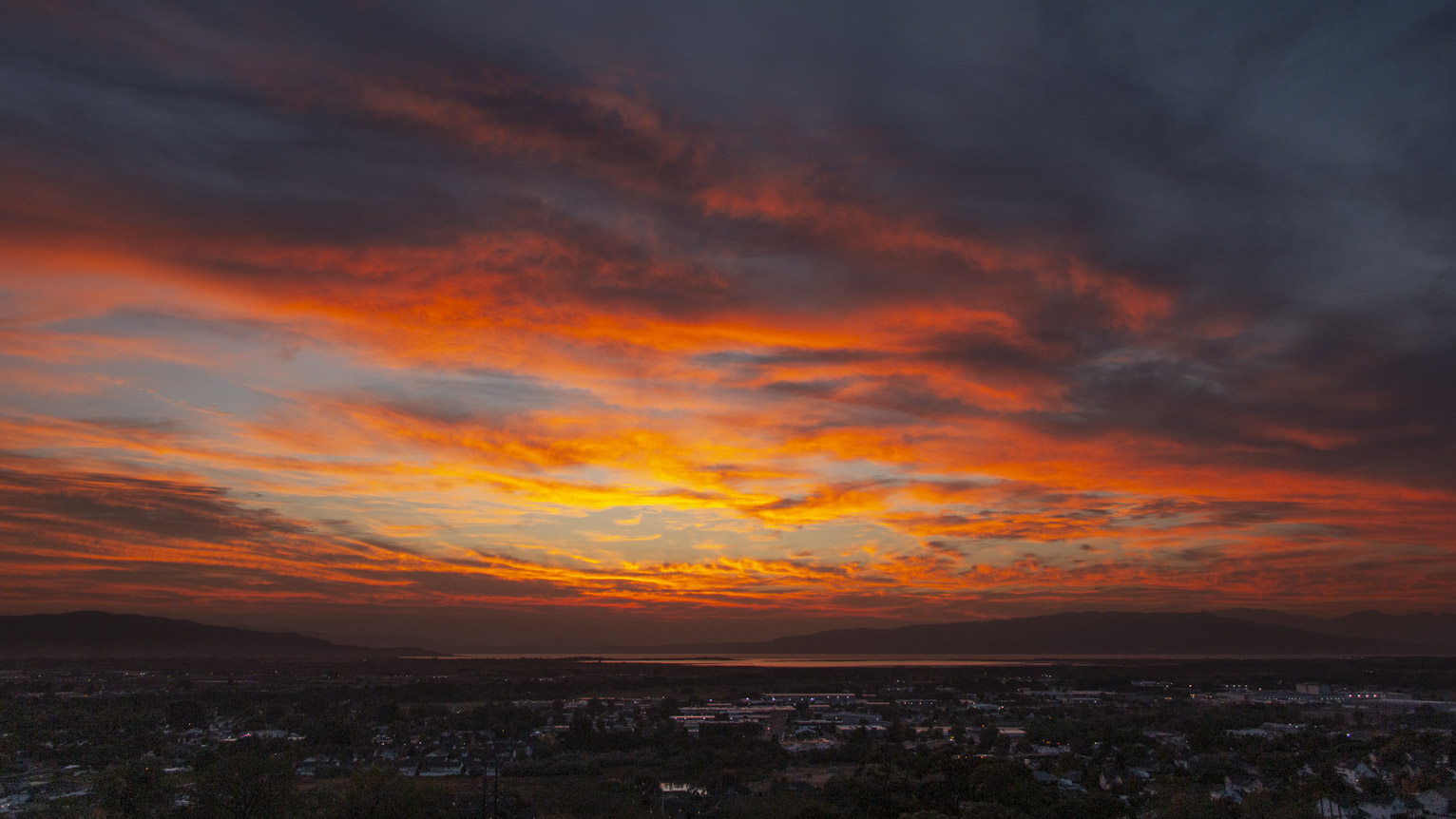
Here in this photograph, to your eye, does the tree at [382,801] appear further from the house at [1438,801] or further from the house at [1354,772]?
the house at [1354,772]

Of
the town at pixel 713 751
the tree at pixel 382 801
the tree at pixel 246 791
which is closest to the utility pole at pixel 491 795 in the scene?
the town at pixel 713 751

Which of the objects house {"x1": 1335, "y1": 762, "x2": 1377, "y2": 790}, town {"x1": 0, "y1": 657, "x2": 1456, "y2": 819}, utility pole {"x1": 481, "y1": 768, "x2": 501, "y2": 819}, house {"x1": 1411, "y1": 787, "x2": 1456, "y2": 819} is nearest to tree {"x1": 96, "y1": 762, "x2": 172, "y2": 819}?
town {"x1": 0, "y1": 657, "x2": 1456, "y2": 819}

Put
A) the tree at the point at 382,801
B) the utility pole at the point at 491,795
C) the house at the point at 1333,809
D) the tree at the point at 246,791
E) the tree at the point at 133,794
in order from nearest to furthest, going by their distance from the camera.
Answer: the tree at the point at 246,791 → the tree at the point at 133,794 → the tree at the point at 382,801 → the utility pole at the point at 491,795 → the house at the point at 1333,809

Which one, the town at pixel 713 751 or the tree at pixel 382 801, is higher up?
the tree at pixel 382 801

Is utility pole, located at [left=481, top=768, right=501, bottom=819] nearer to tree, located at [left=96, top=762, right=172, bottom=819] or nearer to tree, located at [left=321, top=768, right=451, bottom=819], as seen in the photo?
tree, located at [left=321, top=768, right=451, bottom=819]

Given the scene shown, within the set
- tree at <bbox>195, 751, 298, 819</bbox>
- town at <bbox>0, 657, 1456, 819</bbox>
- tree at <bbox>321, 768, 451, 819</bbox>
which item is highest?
tree at <bbox>195, 751, 298, 819</bbox>

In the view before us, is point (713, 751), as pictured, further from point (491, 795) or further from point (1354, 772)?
point (1354, 772)

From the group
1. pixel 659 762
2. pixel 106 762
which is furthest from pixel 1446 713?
pixel 106 762

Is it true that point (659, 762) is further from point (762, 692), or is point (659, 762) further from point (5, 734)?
point (762, 692)
